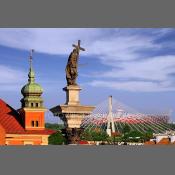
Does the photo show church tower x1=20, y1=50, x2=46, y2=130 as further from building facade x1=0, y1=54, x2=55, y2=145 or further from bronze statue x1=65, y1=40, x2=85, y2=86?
bronze statue x1=65, y1=40, x2=85, y2=86

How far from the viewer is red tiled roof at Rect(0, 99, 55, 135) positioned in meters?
25.9

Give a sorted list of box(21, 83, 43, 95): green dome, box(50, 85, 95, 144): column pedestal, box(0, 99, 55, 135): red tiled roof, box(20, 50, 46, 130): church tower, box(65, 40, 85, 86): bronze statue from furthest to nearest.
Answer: box(0, 99, 55, 135): red tiled roof < box(20, 50, 46, 130): church tower < box(21, 83, 43, 95): green dome < box(65, 40, 85, 86): bronze statue < box(50, 85, 95, 144): column pedestal

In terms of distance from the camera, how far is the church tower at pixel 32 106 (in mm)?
25547

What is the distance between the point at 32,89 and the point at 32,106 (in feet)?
2.75

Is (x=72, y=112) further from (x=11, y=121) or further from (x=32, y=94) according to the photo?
(x=11, y=121)

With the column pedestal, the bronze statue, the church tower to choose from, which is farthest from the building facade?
the column pedestal

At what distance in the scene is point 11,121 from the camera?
86.5 ft

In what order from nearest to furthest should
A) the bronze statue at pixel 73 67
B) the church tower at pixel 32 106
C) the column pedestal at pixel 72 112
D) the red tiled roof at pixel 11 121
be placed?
the column pedestal at pixel 72 112 < the bronze statue at pixel 73 67 < the church tower at pixel 32 106 < the red tiled roof at pixel 11 121

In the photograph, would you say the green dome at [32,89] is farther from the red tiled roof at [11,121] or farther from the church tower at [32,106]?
the red tiled roof at [11,121]

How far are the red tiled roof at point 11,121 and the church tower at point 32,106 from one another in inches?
12.4

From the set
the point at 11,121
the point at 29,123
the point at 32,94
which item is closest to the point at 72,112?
the point at 32,94

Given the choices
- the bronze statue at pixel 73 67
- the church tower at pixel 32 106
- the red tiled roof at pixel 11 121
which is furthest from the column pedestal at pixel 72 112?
the church tower at pixel 32 106

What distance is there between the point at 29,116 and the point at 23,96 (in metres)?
1.03
